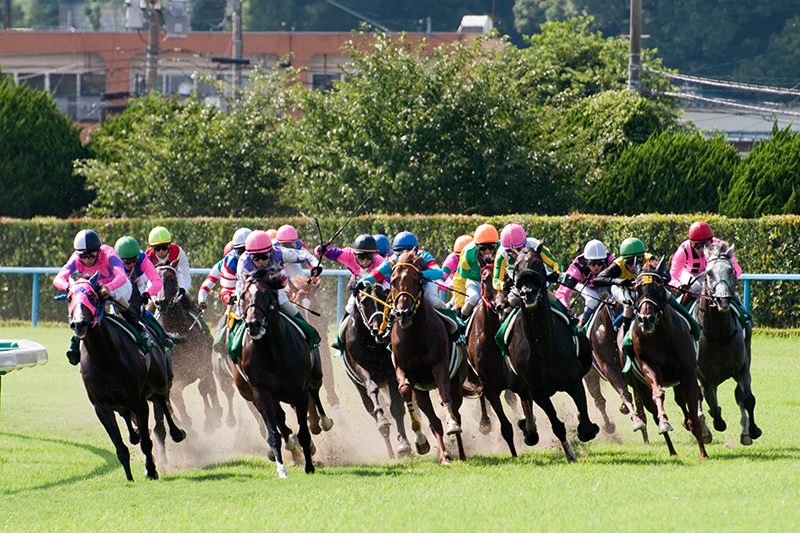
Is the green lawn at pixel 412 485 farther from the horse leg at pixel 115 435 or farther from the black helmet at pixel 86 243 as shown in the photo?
the black helmet at pixel 86 243

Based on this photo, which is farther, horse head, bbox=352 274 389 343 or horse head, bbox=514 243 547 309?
horse head, bbox=352 274 389 343

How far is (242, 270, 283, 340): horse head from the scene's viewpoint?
807 centimetres

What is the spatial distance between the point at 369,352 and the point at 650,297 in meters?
2.77

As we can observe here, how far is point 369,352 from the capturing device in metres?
9.73

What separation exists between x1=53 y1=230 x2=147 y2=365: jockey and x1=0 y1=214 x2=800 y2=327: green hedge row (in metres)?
9.74

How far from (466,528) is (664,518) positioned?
1.11 metres

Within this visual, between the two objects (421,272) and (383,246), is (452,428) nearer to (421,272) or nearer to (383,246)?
(421,272)

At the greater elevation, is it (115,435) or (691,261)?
(691,261)

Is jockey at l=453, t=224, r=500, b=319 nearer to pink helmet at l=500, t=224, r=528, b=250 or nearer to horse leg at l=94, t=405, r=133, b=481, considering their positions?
pink helmet at l=500, t=224, r=528, b=250

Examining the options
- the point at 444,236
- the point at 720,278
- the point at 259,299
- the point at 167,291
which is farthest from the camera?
the point at 444,236

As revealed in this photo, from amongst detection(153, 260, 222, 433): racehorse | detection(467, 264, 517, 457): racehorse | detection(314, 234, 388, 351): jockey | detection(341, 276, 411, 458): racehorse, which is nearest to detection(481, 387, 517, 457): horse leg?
detection(467, 264, 517, 457): racehorse

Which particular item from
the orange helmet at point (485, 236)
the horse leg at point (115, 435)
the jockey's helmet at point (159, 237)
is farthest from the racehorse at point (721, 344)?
the jockey's helmet at point (159, 237)

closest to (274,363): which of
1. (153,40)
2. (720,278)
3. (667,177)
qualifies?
(720,278)

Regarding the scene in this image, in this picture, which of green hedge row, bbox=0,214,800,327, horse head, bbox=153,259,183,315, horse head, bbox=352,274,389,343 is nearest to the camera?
horse head, bbox=352,274,389,343
